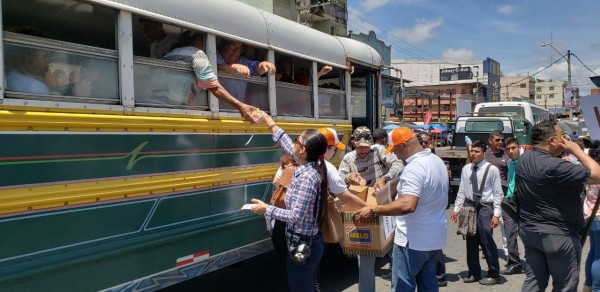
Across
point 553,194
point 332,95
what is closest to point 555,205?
point 553,194

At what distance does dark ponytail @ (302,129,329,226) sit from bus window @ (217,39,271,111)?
1145 millimetres

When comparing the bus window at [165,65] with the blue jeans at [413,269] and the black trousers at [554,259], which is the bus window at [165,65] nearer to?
the blue jeans at [413,269]

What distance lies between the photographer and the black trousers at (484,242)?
16.8ft

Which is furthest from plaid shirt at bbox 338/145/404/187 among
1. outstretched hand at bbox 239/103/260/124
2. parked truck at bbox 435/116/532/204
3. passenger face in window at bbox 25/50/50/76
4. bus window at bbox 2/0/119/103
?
parked truck at bbox 435/116/532/204

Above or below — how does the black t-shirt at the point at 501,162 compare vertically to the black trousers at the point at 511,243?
above

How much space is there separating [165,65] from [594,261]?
390cm

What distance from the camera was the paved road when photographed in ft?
17.0

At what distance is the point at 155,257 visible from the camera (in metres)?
3.21

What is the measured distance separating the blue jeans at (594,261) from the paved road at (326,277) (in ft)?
3.40

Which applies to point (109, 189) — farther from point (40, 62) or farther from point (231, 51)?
point (231, 51)

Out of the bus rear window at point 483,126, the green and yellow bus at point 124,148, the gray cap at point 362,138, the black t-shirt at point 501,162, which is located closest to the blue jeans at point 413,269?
the green and yellow bus at point 124,148

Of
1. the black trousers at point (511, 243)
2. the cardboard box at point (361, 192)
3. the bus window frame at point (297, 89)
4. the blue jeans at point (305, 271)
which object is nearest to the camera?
the blue jeans at point (305, 271)

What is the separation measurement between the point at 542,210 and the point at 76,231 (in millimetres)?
3131

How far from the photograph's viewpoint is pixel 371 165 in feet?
16.7
